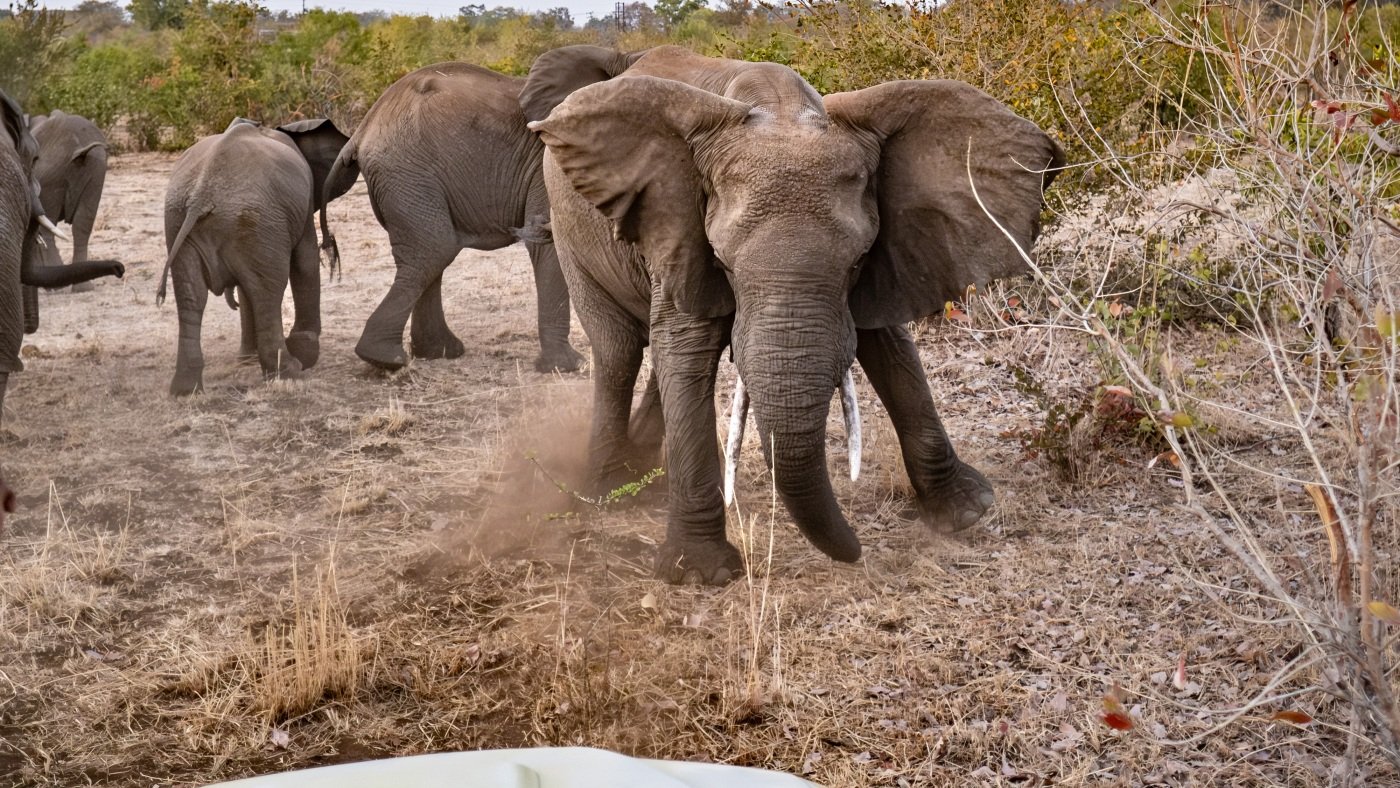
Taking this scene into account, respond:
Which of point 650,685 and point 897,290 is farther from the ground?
point 897,290

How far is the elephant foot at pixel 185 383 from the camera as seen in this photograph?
8.81 m

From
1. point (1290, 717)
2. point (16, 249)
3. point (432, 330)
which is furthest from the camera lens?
point (432, 330)

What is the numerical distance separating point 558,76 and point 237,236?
3057mm

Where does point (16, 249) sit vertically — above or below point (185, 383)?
above

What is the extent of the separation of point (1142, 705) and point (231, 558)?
12.6 ft

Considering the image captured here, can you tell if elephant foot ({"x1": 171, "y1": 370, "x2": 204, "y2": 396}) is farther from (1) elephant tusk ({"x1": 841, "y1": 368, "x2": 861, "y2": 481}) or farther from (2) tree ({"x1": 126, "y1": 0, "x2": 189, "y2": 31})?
(2) tree ({"x1": 126, "y1": 0, "x2": 189, "y2": 31})

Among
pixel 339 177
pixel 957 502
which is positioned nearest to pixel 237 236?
pixel 339 177

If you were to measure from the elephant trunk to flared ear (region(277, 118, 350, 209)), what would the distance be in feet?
21.7

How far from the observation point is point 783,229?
15.4 ft

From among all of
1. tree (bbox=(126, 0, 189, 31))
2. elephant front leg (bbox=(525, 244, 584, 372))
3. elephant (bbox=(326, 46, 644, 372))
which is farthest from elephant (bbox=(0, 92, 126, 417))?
tree (bbox=(126, 0, 189, 31))

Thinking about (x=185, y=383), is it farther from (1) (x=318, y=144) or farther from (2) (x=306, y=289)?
(1) (x=318, y=144)

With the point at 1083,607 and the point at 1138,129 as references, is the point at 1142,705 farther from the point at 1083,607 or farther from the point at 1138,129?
the point at 1138,129

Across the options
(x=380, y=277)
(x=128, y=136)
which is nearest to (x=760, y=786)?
(x=380, y=277)

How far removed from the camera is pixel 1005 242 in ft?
17.2
